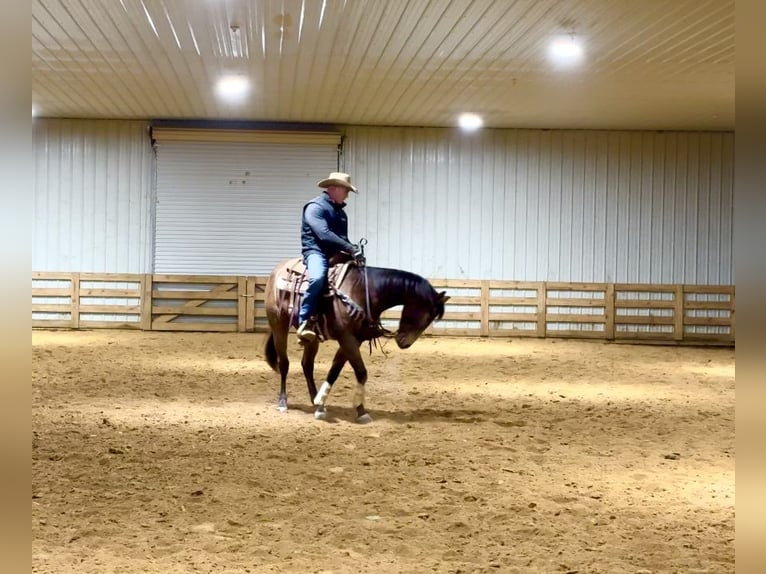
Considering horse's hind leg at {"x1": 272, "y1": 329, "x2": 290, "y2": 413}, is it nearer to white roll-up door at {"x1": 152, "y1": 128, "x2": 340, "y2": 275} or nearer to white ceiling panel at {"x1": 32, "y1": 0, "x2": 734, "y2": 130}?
white ceiling panel at {"x1": 32, "y1": 0, "x2": 734, "y2": 130}

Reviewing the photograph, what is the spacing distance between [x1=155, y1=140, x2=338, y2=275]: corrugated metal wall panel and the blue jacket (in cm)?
798

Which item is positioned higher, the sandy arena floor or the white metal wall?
the white metal wall

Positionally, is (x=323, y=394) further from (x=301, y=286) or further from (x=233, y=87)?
(x=233, y=87)

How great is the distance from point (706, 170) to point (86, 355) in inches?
463

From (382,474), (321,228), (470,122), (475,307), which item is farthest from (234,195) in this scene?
(382,474)

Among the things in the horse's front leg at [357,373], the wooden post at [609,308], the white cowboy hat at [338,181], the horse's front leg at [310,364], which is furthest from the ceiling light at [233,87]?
the wooden post at [609,308]

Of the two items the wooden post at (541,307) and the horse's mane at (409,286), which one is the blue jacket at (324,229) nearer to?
the horse's mane at (409,286)

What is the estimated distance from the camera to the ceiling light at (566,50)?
8.99 m

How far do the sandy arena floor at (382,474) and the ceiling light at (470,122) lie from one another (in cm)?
589

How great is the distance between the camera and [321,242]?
6953 mm

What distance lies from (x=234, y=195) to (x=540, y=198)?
5937mm

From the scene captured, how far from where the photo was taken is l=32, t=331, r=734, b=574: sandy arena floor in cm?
354

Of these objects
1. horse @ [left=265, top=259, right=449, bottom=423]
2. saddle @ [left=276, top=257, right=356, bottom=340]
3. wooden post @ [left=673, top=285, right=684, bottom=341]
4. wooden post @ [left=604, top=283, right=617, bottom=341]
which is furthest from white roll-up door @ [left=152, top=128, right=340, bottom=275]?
horse @ [left=265, top=259, right=449, bottom=423]
